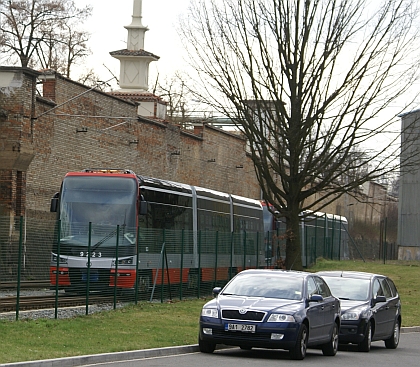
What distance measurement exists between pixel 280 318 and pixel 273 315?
13cm

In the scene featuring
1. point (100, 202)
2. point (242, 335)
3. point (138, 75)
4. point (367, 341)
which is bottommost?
point (367, 341)

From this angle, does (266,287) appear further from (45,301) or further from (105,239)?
(105,239)

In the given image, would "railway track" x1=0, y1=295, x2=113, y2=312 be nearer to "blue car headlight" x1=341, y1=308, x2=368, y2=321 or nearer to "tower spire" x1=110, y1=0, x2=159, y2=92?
"blue car headlight" x1=341, y1=308, x2=368, y2=321

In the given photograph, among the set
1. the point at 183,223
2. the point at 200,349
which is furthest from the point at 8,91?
the point at 200,349

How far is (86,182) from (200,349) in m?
13.7

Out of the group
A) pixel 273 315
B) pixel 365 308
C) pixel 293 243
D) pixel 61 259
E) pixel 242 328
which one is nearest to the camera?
pixel 242 328

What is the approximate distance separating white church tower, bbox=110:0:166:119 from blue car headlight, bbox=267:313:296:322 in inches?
1684


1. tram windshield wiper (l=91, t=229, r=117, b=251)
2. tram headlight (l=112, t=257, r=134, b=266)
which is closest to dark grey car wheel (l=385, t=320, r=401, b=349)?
tram windshield wiper (l=91, t=229, r=117, b=251)

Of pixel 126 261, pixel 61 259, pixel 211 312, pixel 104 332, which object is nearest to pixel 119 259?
pixel 126 261

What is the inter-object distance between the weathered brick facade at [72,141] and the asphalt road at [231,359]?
19.9 meters

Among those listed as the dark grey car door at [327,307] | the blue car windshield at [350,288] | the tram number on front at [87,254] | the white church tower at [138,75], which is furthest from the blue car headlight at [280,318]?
the white church tower at [138,75]

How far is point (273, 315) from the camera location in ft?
56.0

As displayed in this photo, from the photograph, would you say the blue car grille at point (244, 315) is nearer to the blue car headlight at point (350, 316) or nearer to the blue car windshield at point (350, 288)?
the blue car headlight at point (350, 316)

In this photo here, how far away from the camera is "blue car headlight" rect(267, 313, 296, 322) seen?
16984mm
